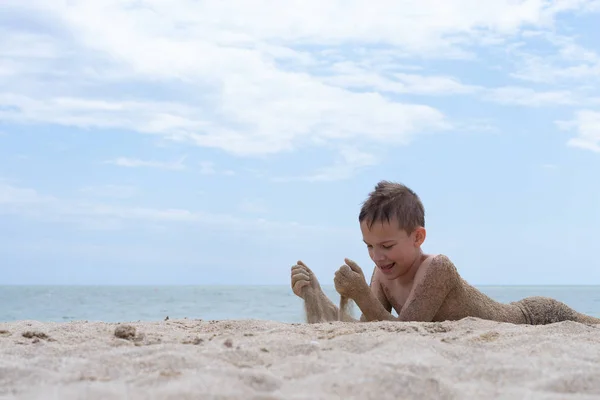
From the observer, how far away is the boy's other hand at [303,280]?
4.23 meters

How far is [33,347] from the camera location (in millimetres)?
2793

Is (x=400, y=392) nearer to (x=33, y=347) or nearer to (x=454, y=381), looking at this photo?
(x=454, y=381)

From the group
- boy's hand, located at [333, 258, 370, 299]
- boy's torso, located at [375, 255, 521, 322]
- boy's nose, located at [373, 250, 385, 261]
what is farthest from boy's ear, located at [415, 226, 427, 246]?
boy's hand, located at [333, 258, 370, 299]

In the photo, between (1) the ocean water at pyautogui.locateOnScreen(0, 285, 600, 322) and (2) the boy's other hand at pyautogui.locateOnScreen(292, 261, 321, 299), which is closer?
(2) the boy's other hand at pyautogui.locateOnScreen(292, 261, 321, 299)

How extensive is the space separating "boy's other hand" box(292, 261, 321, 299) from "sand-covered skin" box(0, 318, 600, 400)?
1102 millimetres

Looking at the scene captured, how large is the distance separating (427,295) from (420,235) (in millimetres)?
369

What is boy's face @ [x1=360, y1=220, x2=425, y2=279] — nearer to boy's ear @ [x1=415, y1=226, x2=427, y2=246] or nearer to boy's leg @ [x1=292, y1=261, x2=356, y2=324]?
boy's ear @ [x1=415, y1=226, x2=427, y2=246]

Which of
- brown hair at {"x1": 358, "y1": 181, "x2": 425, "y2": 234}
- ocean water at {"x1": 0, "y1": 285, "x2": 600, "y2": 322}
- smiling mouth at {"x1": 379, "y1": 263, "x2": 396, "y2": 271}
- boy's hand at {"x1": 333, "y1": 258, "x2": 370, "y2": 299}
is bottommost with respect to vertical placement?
ocean water at {"x1": 0, "y1": 285, "x2": 600, "y2": 322}

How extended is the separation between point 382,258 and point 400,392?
6.71ft

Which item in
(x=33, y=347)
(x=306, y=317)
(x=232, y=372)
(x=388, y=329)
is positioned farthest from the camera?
(x=306, y=317)

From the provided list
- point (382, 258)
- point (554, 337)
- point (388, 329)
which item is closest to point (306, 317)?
point (382, 258)

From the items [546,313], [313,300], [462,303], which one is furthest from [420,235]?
[546,313]

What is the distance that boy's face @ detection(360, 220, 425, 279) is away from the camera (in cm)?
393

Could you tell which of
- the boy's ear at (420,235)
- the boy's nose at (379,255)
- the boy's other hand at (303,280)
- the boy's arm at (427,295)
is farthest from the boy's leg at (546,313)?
the boy's other hand at (303,280)
